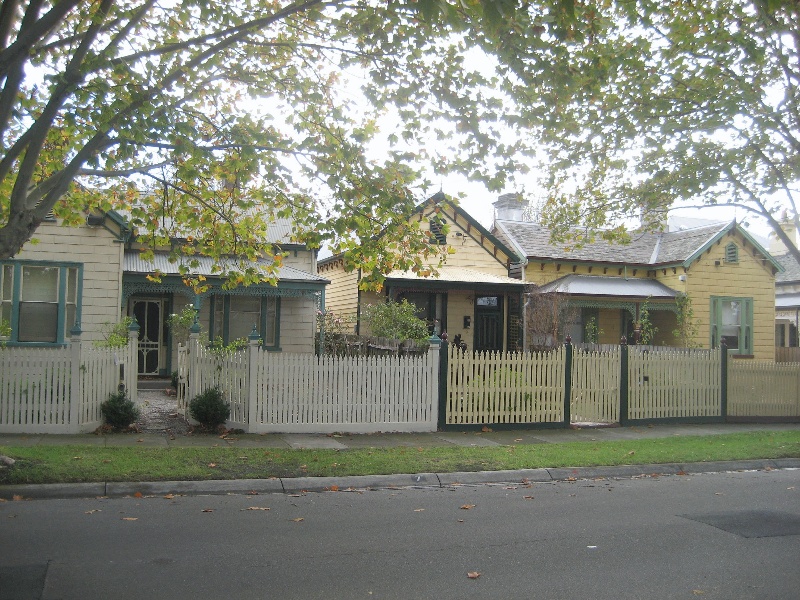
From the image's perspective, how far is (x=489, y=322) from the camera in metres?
25.4

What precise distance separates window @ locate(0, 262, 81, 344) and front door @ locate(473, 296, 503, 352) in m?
12.8

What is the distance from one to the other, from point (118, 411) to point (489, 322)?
49.9ft

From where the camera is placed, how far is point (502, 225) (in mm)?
27312

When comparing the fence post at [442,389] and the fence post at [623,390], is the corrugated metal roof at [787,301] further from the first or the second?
the fence post at [442,389]

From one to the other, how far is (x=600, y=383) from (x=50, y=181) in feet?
34.8

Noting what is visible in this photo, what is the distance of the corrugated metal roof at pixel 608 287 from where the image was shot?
24234 mm

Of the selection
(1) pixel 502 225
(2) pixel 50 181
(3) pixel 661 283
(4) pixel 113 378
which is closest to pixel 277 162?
(2) pixel 50 181

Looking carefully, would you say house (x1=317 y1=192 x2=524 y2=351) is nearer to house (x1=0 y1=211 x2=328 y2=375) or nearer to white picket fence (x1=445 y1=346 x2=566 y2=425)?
house (x1=0 y1=211 x2=328 y2=375)

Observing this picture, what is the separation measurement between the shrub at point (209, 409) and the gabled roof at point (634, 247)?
14846mm

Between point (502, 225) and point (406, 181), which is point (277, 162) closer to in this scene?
point (406, 181)

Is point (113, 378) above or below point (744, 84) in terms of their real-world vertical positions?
below

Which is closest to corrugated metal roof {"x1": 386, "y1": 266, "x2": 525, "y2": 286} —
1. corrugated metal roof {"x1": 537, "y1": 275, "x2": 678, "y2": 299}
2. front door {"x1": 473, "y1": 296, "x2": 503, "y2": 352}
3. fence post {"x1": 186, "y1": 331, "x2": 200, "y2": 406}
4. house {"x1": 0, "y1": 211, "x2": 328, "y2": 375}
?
front door {"x1": 473, "y1": 296, "x2": 503, "y2": 352}

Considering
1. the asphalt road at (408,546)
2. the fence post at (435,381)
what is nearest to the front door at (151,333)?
the fence post at (435,381)

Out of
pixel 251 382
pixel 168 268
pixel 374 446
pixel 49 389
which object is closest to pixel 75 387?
pixel 49 389
